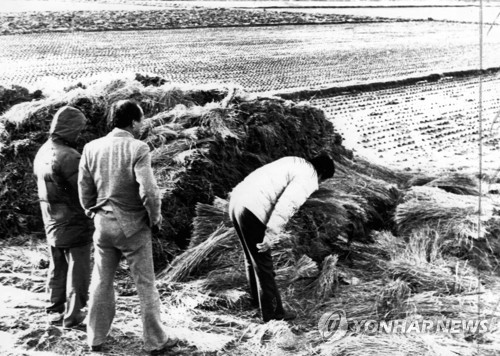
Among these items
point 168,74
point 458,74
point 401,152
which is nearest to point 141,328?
point 401,152

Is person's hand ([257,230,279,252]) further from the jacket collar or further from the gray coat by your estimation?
the jacket collar

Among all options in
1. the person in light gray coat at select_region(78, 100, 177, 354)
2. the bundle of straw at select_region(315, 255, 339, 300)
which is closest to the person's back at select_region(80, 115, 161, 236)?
the person in light gray coat at select_region(78, 100, 177, 354)

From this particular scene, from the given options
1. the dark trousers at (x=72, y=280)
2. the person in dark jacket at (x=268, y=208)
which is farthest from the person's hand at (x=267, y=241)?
the dark trousers at (x=72, y=280)

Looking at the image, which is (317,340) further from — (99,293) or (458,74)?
(458,74)

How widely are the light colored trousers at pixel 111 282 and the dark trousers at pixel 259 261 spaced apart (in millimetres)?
669

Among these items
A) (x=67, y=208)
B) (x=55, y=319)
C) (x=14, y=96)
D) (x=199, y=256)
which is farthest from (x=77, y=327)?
(x=14, y=96)

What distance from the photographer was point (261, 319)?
4.51m

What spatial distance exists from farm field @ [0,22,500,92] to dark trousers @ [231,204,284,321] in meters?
6.88

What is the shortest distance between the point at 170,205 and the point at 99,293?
5.29 feet

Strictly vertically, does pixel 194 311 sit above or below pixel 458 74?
below

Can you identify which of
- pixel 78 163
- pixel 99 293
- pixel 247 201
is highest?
pixel 78 163

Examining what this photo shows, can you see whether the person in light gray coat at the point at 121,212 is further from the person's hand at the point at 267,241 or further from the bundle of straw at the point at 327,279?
the bundle of straw at the point at 327,279

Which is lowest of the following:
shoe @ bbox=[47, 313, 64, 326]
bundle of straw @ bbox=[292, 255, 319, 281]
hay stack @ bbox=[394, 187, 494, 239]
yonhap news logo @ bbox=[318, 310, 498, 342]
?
yonhap news logo @ bbox=[318, 310, 498, 342]

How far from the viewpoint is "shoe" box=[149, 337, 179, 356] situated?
13.0 ft
